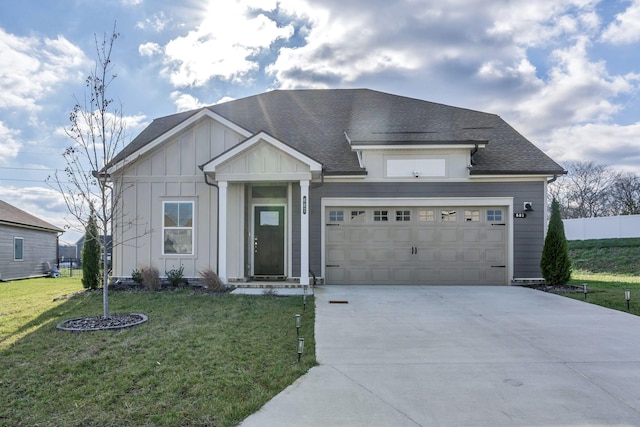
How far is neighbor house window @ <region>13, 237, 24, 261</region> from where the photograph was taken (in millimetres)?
18688

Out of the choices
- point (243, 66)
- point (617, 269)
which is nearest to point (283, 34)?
point (243, 66)

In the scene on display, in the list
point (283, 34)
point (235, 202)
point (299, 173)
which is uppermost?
point (283, 34)

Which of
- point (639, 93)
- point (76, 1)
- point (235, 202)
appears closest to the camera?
point (76, 1)

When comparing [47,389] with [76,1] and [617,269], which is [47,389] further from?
[617,269]

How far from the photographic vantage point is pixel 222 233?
1043 cm

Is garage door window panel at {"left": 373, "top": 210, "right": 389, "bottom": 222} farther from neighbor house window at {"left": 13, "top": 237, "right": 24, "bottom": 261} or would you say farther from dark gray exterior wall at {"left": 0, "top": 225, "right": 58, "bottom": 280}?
neighbor house window at {"left": 13, "top": 237, "right": 24, "bottom": 261}

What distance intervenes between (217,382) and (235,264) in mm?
7248

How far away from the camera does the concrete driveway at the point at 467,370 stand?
3363 millimetres

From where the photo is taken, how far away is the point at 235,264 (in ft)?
36.3

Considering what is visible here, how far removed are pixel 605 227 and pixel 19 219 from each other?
3099cm

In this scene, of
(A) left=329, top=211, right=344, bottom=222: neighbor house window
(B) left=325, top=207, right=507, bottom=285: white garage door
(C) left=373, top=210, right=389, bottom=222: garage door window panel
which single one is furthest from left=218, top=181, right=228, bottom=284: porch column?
(C) left=373, top=210, right=389, bottom=222: garage door window panel

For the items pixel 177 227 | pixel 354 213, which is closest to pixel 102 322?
pixel 177 227

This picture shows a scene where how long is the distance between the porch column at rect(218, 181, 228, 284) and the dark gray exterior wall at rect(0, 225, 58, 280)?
1336 centimetres

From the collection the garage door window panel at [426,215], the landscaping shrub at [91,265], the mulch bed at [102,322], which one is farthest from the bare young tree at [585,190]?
the mulch bed at [102,322]
